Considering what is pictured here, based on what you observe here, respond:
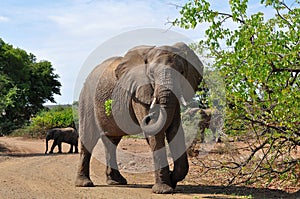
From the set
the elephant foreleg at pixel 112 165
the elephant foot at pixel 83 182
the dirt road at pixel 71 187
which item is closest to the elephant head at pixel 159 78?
the dirt road at pixel 71 187

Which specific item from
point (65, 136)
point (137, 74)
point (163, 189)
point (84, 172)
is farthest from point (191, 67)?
point (65, 136)

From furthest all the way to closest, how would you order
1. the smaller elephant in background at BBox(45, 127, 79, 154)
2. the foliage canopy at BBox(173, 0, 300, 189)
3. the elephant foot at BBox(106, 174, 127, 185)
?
the smaller elephant in background at BBox(45, 127, 79, 154), the elephant foot at BBox(106, 174, 127, 185), the foliage canopy at BBox(173, 0, 300, 189)

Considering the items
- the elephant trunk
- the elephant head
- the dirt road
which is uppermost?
the elephant head

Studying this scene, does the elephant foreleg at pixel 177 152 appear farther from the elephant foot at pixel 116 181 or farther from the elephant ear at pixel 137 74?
the elephant foot at pixel 116 181

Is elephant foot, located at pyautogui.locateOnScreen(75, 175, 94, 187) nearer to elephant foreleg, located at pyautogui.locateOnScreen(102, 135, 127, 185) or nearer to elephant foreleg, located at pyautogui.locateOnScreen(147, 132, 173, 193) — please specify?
elephant foreleg, located at pyautogui.locateOnScreen(102, 135, 127, 185)

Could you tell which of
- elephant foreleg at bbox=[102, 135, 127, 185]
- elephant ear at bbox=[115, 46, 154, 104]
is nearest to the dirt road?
elephant foreleg at bbox=[102, 135, 127, 185]

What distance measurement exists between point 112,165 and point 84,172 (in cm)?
78

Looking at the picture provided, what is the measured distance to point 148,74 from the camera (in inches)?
347

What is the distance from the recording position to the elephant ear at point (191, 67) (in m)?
9.08

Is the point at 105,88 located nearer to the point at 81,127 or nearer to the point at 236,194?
the point at 81,127

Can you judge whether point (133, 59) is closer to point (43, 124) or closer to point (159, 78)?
point (159, 78)

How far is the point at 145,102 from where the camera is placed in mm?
8703

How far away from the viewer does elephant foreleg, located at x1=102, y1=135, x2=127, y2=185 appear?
35.1 ft

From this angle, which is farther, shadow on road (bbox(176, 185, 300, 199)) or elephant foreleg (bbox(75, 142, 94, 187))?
elephant foreleg (bbox(75, 142, 94, 187))
